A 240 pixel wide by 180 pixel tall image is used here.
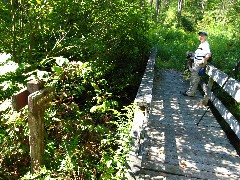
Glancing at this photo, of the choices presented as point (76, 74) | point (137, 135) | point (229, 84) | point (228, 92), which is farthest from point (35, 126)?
point (229, 84)

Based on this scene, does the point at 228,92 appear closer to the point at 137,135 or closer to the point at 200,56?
the point at 200,56

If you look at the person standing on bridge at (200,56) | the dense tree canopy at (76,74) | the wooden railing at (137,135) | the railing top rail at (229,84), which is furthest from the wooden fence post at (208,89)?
the wooden railing at (137,135)

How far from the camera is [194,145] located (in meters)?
5.20

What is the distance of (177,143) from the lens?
522 cm

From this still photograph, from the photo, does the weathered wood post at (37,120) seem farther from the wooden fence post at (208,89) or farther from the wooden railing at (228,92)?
the wooden fence post at (208,89)

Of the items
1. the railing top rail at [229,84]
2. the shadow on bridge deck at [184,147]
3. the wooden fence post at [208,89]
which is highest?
the railing top rail at [229,84]

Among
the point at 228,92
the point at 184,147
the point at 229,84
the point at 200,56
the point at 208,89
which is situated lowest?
the point at 184,147

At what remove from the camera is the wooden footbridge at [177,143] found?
12.8 ft

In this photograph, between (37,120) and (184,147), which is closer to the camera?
(37,120)

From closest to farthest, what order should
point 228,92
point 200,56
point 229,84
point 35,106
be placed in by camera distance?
point 35,106 → point 228,92 → point 229,84 → point 200,56

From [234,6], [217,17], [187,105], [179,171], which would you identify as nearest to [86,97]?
[187,105]

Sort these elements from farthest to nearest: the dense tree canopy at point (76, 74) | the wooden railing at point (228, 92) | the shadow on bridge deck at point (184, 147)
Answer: the wooden railing at point (228, 92)
the shadow on bridge deck at point (184, 147)
the dense tree canopy at point (76, 74)

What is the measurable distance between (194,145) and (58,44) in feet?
13.0

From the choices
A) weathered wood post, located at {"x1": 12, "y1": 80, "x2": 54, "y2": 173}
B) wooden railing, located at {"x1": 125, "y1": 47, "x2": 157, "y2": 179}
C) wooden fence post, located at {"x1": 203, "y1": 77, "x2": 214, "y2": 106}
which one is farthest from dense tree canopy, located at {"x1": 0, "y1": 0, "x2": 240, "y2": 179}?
wooden fence post, located at {"x1": 203, "y1": 77, "x2": 214, "y2": 106}
